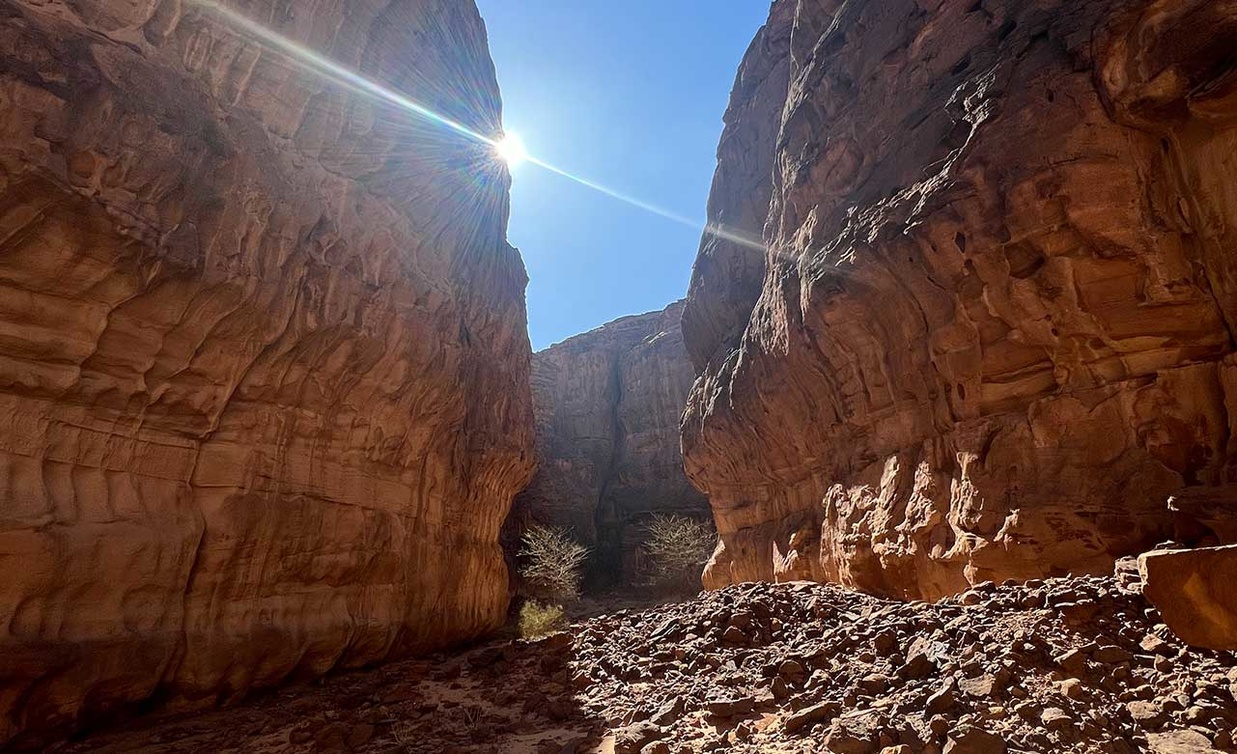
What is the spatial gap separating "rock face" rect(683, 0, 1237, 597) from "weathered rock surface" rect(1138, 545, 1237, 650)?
6.86 feet

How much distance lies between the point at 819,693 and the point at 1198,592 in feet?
12.0

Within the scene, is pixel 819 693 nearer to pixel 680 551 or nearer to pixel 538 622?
pixel 538 622

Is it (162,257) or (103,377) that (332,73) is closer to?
(162,257)

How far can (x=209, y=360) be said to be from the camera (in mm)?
9680

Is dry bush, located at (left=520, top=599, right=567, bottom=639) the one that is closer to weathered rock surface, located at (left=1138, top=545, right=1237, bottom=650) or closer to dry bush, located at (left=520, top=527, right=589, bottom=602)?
dry bush, located at (left=520, top=527, right=589, bottom=602)

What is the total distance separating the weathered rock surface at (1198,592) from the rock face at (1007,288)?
209 cm

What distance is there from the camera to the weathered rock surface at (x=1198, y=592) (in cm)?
545

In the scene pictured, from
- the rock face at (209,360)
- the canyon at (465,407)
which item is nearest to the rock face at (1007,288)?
the canyon at (465,407)

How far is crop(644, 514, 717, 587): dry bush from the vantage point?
131 feet

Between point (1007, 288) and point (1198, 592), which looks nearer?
point (1198, 592)

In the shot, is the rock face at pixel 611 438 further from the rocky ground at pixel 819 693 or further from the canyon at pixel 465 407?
the rocky ground at pixel 819 693

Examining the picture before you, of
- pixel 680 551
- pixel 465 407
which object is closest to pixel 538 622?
pixel 465 407

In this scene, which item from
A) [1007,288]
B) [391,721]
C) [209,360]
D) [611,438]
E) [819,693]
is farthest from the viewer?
[611,438]

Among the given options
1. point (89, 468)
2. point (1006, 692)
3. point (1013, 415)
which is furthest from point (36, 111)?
point (1013, 415)
